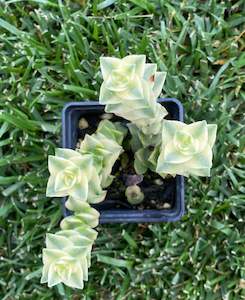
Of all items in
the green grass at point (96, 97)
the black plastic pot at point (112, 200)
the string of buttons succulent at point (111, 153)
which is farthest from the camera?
the green grass at point (96, 97)

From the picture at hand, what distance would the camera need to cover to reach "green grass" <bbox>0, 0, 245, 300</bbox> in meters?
1.33

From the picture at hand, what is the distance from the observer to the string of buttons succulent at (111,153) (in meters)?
0.85

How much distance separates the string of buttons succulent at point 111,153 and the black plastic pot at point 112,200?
0.11 m

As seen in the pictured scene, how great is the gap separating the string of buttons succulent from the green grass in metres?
0.29

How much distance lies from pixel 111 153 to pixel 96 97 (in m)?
0.36

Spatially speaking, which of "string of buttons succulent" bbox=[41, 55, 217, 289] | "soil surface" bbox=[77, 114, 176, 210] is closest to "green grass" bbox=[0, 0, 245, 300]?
"soil surface" bbox=[77, 114, 176, 210]

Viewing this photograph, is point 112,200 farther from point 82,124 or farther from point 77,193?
point 77,193

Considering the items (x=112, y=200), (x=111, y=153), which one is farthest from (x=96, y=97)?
(x=111, y=153)

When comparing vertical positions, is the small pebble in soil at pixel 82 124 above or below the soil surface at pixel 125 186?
above

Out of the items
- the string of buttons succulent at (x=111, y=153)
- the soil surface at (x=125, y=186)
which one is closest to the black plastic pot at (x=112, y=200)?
the soil surface at (x=125, y=186)

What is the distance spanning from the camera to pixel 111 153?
1.01 meters

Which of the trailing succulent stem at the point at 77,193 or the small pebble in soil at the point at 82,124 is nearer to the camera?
the trailing succulent stem at the point at 77,193

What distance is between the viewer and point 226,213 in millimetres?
1327

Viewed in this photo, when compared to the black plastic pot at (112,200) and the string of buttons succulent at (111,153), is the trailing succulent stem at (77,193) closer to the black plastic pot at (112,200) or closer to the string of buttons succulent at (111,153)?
the string of buttons succulent at (111,153)
